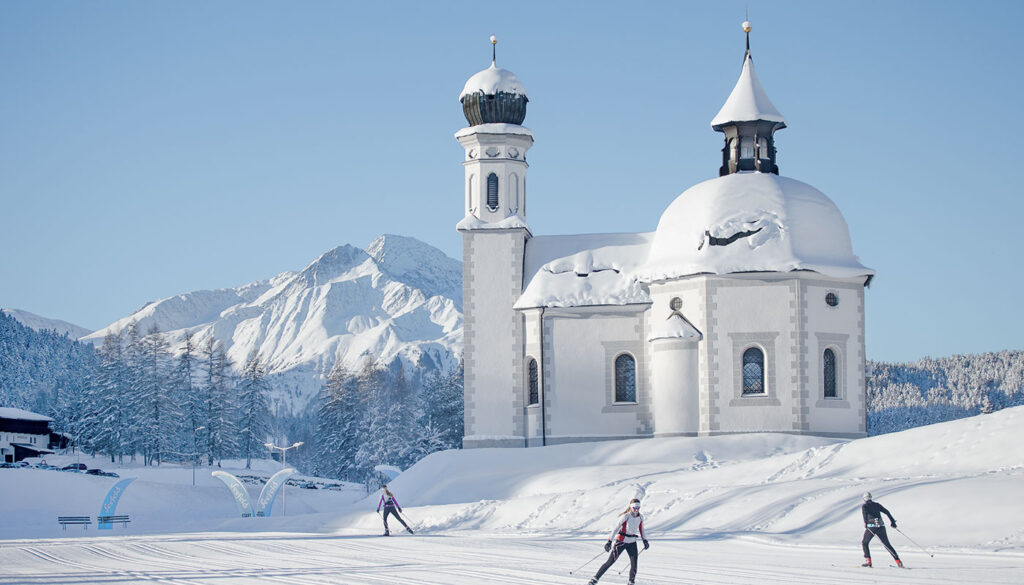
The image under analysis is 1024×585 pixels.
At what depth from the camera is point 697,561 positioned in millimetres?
22766

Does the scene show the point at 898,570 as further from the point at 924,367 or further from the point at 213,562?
the point at 924,367

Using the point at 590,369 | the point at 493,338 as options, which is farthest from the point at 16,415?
the point at 590,369

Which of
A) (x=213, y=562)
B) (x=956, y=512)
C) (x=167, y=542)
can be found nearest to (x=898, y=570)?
(x=956, y=512)

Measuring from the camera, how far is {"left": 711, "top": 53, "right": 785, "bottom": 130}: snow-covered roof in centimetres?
4919

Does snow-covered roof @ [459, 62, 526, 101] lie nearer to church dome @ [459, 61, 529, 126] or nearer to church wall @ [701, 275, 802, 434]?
church dome @ [459, 61, 529, 126]

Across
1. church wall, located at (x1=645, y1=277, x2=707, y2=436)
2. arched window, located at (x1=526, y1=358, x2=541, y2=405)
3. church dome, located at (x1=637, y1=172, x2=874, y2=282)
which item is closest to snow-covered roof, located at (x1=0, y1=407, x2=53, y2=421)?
arched window, located at (x1=526, y1=358, x2=541, y2=405)

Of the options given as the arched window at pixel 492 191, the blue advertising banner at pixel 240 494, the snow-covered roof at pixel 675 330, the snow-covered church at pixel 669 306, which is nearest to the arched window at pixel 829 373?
the snow-covered church at pixel 669 306

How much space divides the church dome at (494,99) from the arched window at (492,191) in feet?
8.03

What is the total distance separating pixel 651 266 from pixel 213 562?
26545 millimetres

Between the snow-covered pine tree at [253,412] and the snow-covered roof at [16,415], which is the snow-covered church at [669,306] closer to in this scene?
the snow-covered pine tree at [253,412]

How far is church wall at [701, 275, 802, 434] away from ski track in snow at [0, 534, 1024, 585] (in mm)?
16555

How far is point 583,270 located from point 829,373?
10.5m

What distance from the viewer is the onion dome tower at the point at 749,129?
49188 millimetres

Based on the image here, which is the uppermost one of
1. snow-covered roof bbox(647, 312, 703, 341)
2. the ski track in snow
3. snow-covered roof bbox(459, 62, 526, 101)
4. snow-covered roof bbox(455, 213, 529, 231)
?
snow-covered roof bbox(459, 62, 526, 101)
